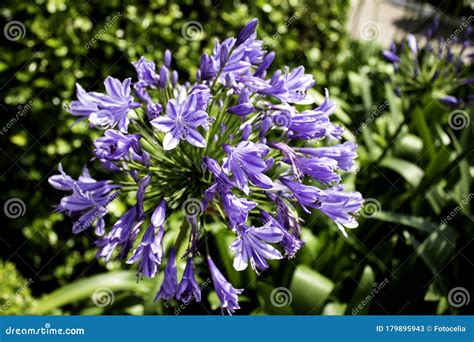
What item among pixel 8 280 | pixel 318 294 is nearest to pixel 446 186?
pixel 318 294

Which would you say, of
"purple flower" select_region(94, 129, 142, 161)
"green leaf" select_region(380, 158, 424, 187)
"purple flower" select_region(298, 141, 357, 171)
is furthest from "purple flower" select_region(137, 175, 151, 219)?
"green leaf" select_region(380, 158, 424, 187)

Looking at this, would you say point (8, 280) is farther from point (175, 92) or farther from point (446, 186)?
point (446, 186)

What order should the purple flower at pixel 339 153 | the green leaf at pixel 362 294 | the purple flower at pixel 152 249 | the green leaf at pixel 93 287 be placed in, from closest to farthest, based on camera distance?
the purple flower at pixel 152 249 → the purple flower at pixel 339 153 → the green leaf at pixel 362 294 → the green leaf at pixel 93 287

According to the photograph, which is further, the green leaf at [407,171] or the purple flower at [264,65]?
the green leaf at [407,171]

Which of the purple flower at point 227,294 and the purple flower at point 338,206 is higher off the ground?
the purple flower at point 338,206

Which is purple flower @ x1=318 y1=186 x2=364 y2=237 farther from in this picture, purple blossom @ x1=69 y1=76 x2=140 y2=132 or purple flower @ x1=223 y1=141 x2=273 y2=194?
purple blossom @ x1=69 y1=76 x2=140 y2=132

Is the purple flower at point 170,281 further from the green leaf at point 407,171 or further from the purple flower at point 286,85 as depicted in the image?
the green leaf at point 407,171

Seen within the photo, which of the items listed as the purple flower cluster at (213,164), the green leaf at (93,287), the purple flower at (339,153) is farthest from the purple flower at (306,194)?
the green leaf at (93,287)

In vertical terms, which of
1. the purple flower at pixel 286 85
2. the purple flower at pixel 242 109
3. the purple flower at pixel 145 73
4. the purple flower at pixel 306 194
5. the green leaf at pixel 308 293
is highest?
the purple flower at pixel 286 85
